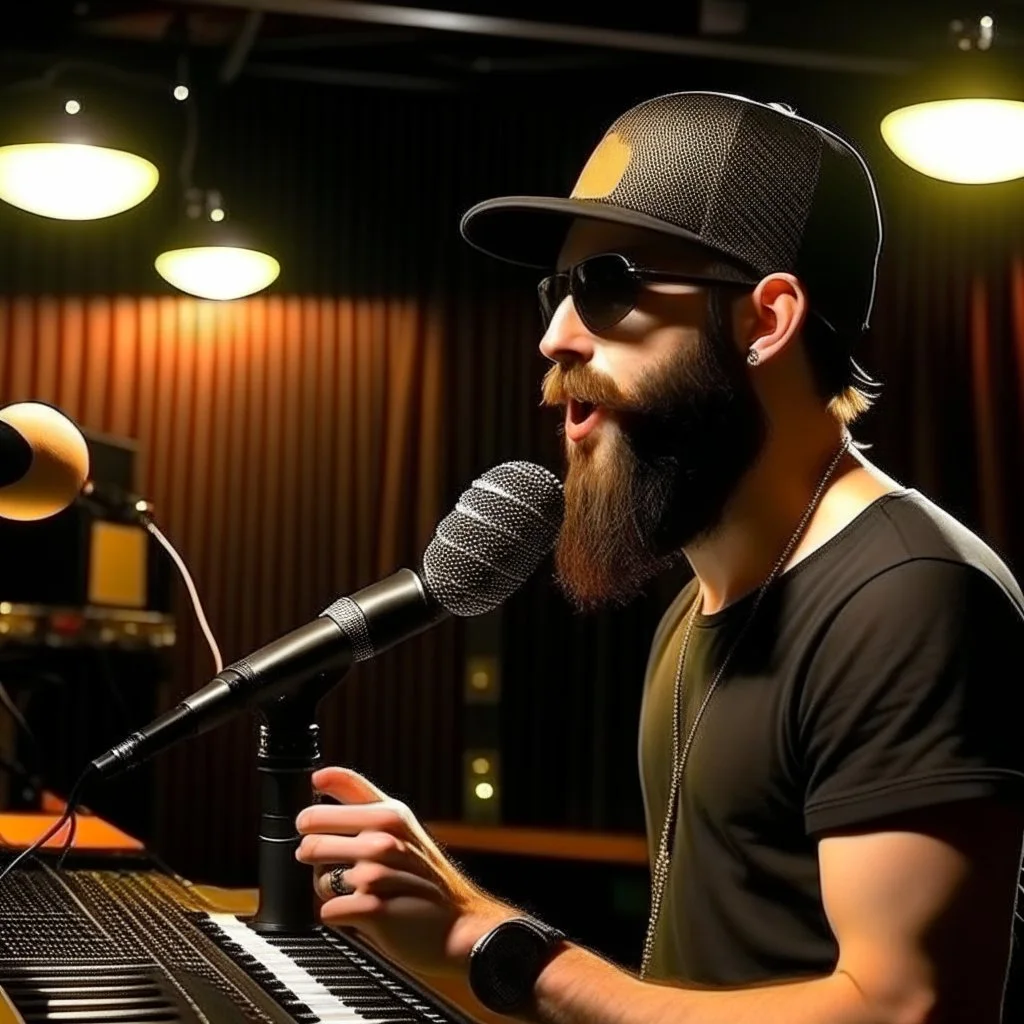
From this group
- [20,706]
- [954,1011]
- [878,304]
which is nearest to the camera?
[954,1011]

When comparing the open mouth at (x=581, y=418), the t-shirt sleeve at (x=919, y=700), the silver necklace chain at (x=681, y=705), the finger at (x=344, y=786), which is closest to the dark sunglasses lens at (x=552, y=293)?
the open mouth at (x=581, y=418)

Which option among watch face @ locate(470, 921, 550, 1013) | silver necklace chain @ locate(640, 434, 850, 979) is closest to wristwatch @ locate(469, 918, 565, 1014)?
watch face @ locate(470, 921, 550, 1013)

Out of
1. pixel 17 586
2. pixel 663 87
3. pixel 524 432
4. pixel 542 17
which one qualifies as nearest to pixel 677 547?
pixel 17 586

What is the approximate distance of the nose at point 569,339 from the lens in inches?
62.3

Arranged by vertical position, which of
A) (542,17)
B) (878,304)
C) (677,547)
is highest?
(542,17)

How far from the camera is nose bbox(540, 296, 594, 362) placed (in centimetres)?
158

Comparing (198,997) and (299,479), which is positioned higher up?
(299,479)

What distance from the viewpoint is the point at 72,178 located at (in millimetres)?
Answer: 3865

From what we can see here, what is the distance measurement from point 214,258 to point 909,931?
3.78 metres

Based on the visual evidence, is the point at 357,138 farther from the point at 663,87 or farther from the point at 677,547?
the point at 677,547

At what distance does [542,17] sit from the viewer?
467cm

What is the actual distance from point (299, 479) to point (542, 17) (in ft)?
6.27

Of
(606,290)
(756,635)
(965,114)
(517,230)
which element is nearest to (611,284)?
(606,290)

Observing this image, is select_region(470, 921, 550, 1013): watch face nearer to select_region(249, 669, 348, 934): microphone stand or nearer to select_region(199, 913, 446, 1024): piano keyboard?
select_region(199, 913, 446, 1024): piano keyboard
